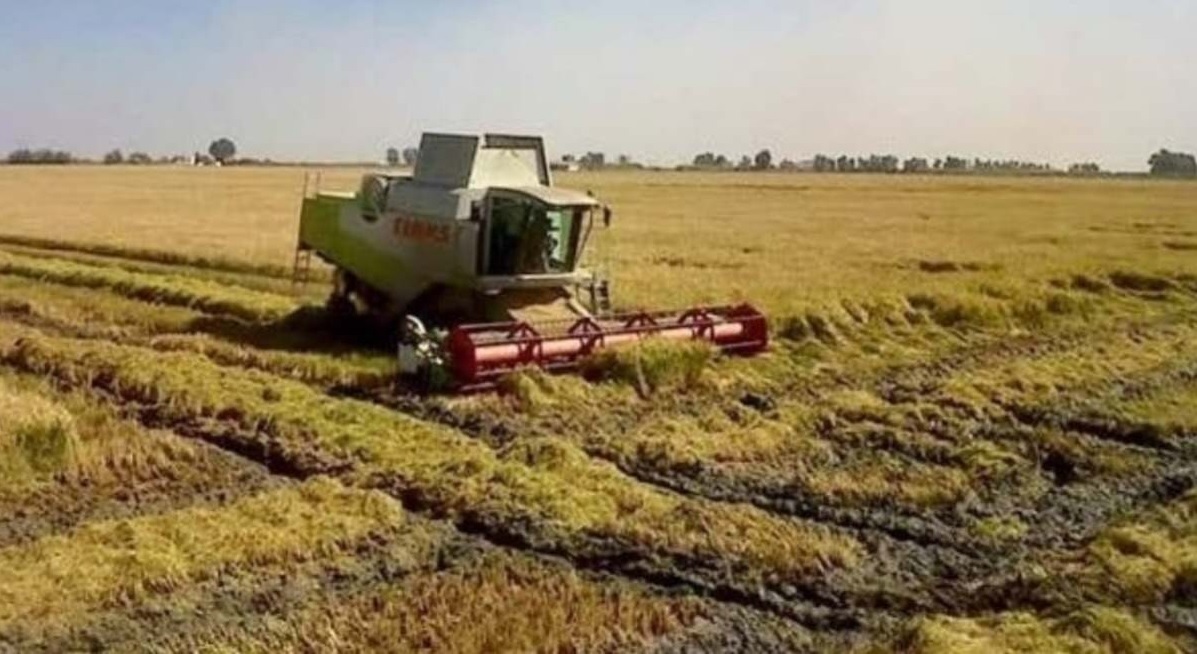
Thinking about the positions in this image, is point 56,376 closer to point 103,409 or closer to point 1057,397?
point 103,409

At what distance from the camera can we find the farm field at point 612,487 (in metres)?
7.00

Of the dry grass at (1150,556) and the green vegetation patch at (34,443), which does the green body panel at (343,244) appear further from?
the dry grass at (1150,556)

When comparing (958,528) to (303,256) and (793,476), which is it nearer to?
(793,476)

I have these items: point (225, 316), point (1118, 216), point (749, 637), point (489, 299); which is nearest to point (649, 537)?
point (749, 637)

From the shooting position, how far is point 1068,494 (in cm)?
1013

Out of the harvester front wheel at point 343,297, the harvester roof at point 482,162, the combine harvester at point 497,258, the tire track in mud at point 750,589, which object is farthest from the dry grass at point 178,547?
the harvester front wheel at point 343,297

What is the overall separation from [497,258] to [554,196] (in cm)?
109

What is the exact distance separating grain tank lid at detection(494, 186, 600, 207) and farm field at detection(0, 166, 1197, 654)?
2.45 meters

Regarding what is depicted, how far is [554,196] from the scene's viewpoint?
15180mm

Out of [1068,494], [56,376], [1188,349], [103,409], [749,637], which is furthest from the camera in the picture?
[1188,349]

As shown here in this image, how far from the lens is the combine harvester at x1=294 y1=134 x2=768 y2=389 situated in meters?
15.1

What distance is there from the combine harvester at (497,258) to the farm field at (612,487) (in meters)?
0.71

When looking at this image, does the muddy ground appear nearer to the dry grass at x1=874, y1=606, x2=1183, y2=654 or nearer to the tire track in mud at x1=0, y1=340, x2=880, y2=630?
the tire track in mud at x1=0, y1=340, x2=880, y2=630

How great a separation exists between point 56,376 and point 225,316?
16.8 feet
